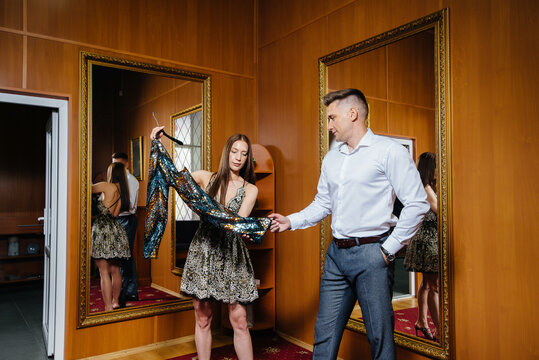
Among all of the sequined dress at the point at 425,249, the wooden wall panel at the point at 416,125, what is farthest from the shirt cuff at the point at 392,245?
the wooden wall panel at the point at 416,125

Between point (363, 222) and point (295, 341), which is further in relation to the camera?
point (295, 341)

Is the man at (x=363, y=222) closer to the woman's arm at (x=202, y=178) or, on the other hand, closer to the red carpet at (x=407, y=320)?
the red carpet at (x=407, y=320)

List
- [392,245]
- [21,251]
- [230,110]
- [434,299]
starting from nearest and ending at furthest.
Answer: [392,245] < [434,299] < [230,110] < [21,251]

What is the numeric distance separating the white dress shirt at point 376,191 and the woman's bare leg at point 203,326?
109 cm

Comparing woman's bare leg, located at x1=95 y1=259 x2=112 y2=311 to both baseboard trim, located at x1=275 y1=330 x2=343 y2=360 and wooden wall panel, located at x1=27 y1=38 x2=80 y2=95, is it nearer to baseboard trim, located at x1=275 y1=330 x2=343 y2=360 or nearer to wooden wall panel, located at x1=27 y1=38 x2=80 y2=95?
wooden wall panel, located at x1=27 y1=38 x2=80 y2=95

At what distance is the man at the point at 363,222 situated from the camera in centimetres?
205

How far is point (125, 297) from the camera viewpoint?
136 inches

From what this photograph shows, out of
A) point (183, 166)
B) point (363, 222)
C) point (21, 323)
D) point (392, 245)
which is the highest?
point (183, 166)

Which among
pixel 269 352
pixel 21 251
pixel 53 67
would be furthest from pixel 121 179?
pixel 21 251

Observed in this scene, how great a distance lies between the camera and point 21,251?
637 centimetres

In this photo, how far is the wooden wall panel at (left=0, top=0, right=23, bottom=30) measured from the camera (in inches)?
117

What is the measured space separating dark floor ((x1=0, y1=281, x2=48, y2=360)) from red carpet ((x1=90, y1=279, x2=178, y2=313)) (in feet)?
1.86

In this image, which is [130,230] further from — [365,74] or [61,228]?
[365,74]

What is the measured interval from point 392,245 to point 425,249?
62 centimetres
